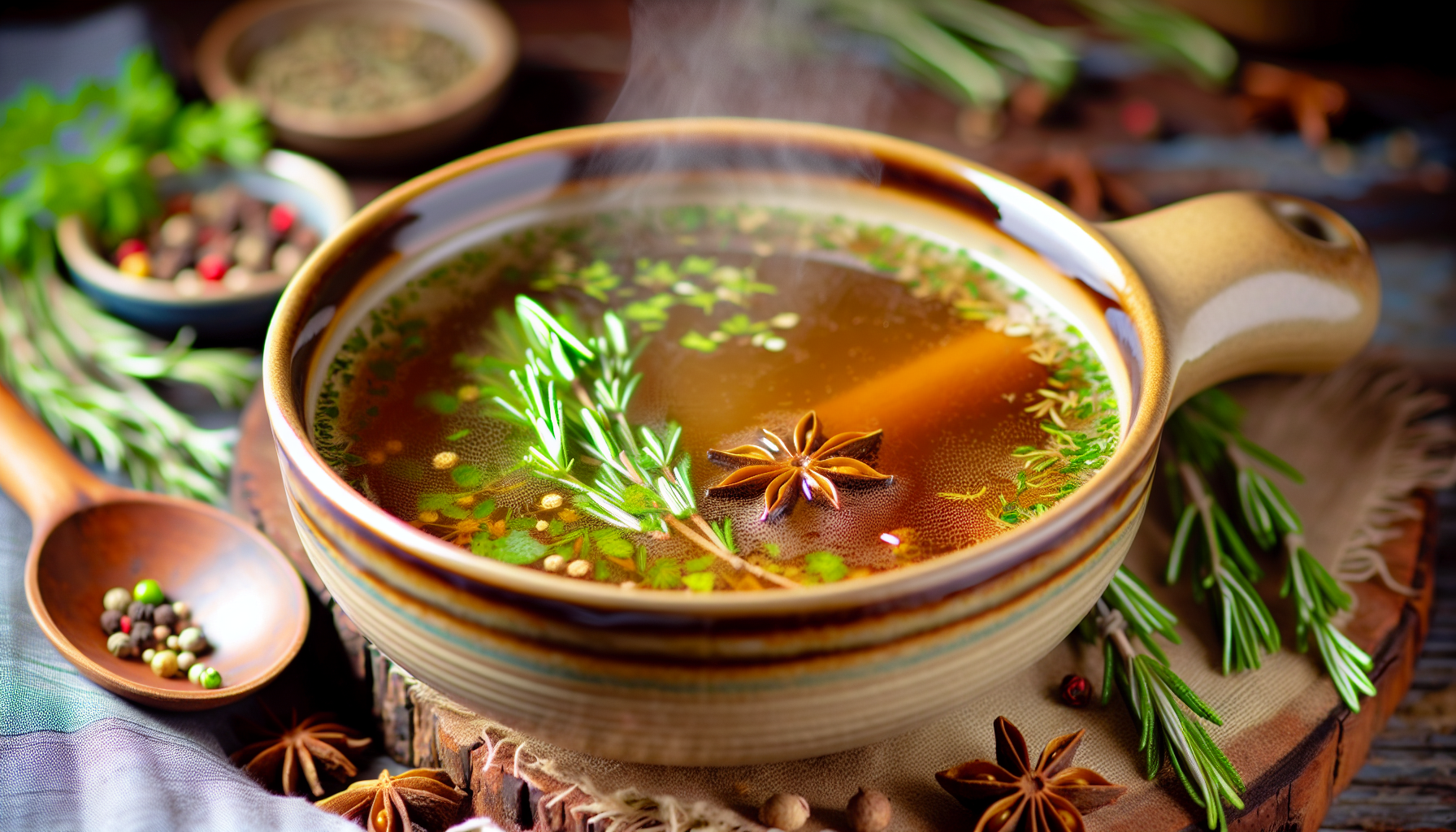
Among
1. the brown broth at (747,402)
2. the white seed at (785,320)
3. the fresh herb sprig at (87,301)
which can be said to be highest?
the brown broth at (747,402)

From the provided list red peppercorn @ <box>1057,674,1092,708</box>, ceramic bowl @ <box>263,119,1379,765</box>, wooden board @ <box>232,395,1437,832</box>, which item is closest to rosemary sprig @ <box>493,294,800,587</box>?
ceramic bowl @ <box>263,119,1379,765</box>

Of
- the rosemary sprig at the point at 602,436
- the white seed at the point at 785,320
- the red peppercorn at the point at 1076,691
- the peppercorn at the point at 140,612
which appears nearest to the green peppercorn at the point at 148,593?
the peppercorn at the point at 140,612

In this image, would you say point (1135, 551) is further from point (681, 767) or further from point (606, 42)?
point (606, 42)

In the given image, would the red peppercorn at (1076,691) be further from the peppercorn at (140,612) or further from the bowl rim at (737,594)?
the peppercorn at (140,612)

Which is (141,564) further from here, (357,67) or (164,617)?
(357,67)

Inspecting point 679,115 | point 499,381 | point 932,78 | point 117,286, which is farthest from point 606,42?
point 499,381

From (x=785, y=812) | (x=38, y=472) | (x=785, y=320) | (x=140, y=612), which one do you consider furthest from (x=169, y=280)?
(x=785, y=812)

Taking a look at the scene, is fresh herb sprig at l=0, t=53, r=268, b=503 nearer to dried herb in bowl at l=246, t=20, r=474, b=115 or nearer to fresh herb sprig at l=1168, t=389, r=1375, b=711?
dried herb in bowl at l=246, t=20, r=474, b=115
